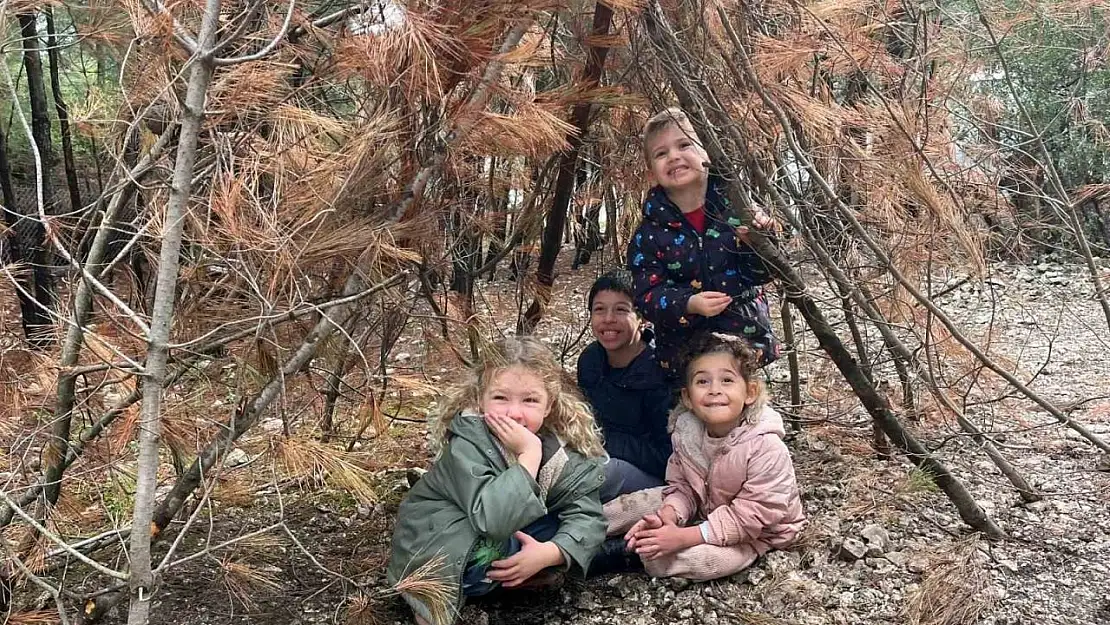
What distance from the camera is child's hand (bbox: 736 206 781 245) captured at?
6.98 ft

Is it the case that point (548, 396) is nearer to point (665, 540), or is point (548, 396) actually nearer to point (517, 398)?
point (517, 398)

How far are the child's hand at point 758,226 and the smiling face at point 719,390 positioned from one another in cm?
29

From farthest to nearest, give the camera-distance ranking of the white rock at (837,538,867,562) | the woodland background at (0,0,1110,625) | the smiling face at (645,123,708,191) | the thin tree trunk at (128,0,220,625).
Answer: the smiling face at (645,123,708,191) < the white rock at (837,538,867,562) < the woodland background at (0,0,1110,625) < the thin tree trunk at (128,0,220,625)

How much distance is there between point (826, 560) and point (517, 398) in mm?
860

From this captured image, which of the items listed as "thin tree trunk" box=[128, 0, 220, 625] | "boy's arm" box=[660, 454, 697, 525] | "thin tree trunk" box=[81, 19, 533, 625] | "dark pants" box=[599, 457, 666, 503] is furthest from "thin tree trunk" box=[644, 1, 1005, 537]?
"thin tree trunk" box=[128, 0, 220, 625]

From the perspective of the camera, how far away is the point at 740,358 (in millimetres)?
2193

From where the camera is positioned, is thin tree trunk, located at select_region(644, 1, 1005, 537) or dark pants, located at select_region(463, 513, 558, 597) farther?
thin tree trunk, located at select_region(644, 1, 1005, 537)

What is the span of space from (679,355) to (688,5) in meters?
0.89

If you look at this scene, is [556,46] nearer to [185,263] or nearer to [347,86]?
[347,86]

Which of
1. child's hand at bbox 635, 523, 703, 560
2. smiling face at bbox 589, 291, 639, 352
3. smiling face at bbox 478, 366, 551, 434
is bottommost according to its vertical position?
child's hand at bbox 635, 523, 703, 560

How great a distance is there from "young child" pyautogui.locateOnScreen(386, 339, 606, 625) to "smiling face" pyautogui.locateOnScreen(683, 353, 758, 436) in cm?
28

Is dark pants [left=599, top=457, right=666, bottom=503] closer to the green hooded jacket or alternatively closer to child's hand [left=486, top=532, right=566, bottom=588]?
the green hooded jacket

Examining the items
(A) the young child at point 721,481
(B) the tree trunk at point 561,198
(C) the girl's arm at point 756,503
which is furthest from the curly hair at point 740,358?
(B) the tree trunk at point 561,198

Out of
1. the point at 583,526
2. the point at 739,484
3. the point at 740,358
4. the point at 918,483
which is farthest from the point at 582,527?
the point at 918,483
